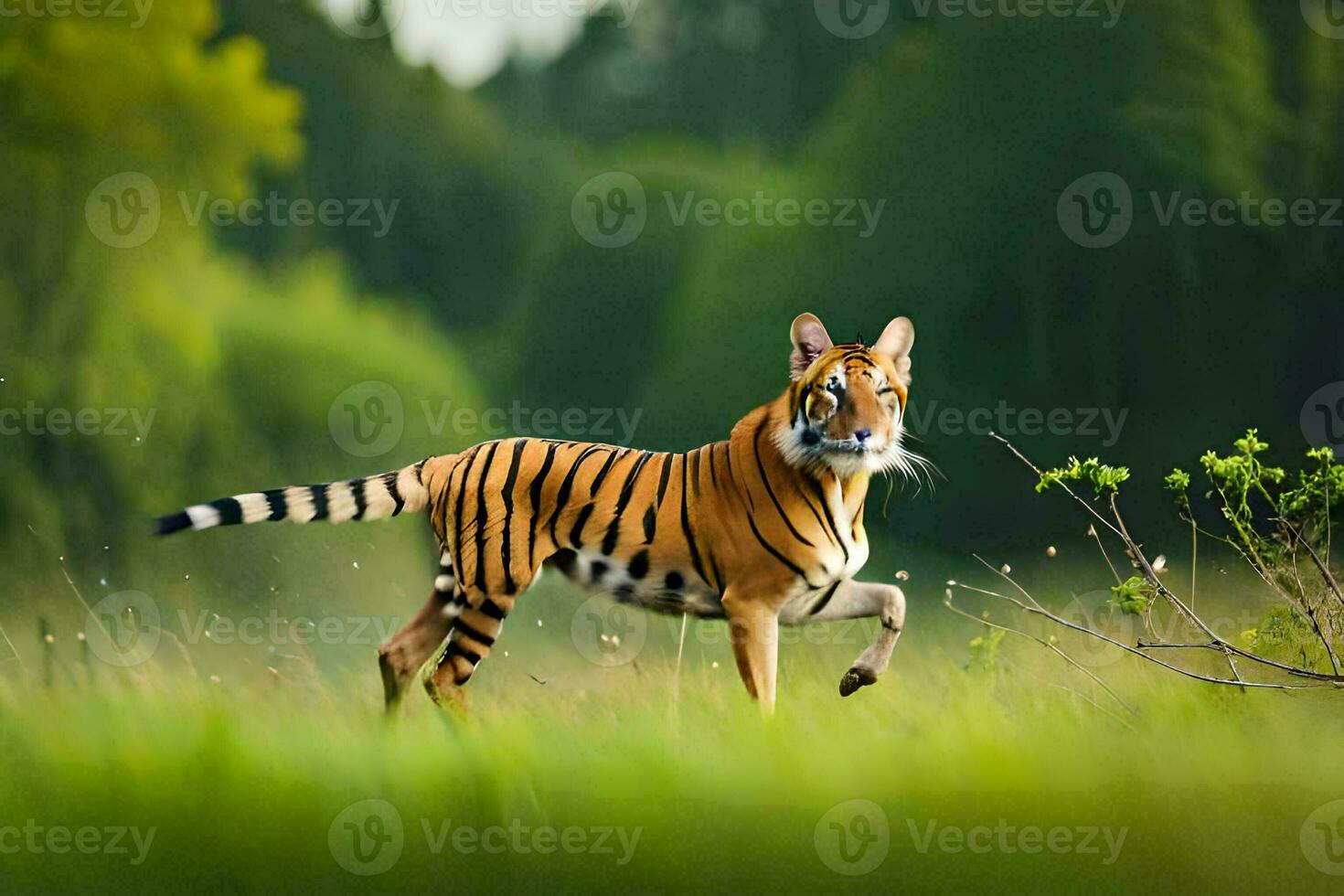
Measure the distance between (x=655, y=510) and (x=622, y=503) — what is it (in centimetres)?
13

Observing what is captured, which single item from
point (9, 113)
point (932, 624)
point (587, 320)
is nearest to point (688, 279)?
point (587, 320)

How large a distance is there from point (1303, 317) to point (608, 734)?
162 inches

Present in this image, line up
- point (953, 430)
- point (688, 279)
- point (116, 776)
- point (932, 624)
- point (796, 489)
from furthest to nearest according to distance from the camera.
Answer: point (688, 279) < point (953, 430) < point (932, 624) < point (796, 489) < point (116, 776)

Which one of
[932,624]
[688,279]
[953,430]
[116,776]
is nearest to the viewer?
[116,776]

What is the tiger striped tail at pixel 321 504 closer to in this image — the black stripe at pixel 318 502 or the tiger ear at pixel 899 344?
the black stripe at pixel 318 502

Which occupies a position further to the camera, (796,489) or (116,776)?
(796,489)

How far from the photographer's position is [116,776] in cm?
534

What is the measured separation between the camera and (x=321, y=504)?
20.2 ft

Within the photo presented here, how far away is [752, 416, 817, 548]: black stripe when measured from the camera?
19.1ft

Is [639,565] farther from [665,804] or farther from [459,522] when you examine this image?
[665,804]

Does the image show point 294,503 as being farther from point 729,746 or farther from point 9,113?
point 9,113

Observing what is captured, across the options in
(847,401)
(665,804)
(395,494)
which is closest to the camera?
(665,804)

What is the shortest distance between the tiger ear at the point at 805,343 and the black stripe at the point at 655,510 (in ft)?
2.05

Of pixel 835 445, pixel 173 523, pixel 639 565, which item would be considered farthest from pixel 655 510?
pixel 173 523
